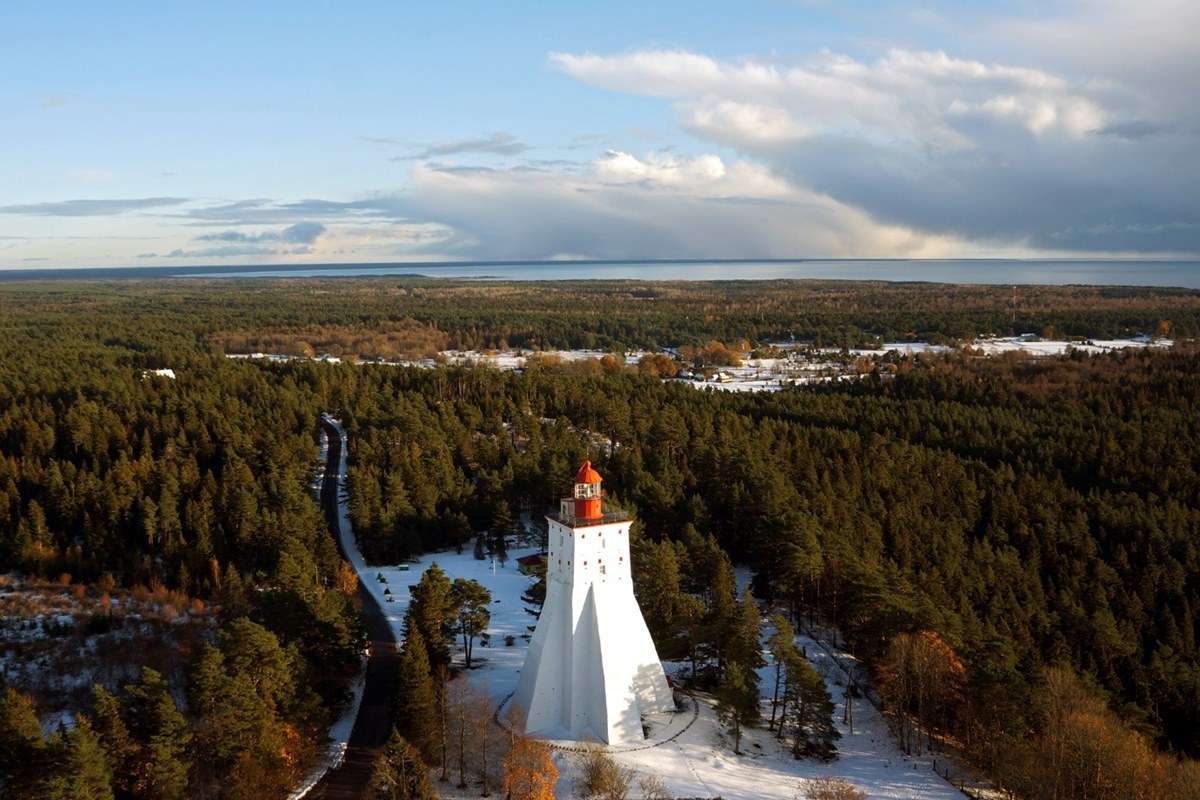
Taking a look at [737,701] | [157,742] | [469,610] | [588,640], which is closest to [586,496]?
[588,640]

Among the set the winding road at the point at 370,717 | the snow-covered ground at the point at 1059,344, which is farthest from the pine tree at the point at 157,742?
the snow-covered ground at the point at 1059,344

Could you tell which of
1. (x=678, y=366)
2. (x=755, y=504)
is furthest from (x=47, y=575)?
(x=678, y=366)

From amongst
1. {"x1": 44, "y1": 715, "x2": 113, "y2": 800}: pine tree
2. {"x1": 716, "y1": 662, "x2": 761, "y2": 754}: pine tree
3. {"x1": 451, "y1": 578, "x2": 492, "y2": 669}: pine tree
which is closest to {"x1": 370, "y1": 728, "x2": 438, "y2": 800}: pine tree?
{"x1": 44, "y1": 715, "x2": 113, "y2": 800}: pine tree

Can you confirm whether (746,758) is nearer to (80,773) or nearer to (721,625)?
(721,625)

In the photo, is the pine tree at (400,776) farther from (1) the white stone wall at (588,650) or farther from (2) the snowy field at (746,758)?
(1) the white stone wall at (588,650)

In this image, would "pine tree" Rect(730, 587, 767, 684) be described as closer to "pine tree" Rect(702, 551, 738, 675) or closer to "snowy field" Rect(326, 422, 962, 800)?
"pine tree" Rect(702, 551, 738, 675)

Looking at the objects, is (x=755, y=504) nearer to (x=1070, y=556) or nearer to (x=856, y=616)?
(x=856, y=616)
